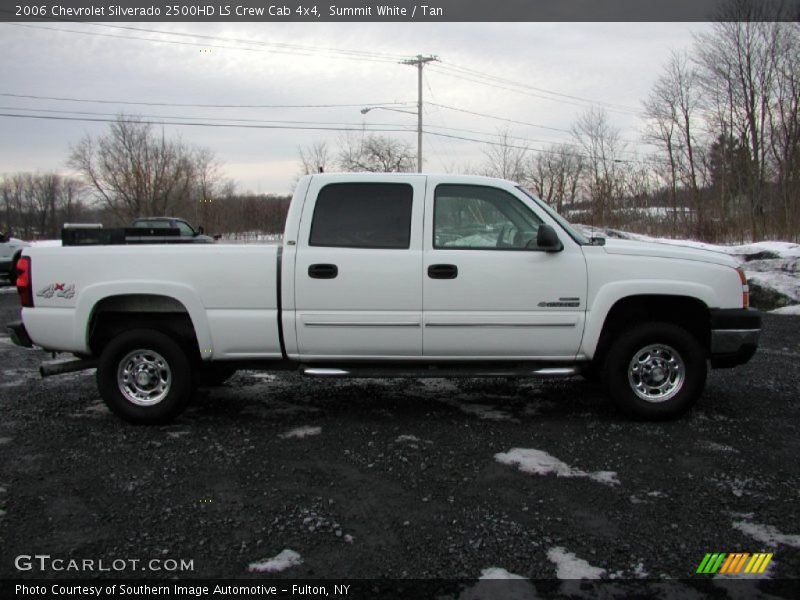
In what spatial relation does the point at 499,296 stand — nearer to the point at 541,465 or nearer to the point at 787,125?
the point at 541,465

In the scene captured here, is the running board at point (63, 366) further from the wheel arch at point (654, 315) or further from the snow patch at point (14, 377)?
the wheel arch at point (654, 315)

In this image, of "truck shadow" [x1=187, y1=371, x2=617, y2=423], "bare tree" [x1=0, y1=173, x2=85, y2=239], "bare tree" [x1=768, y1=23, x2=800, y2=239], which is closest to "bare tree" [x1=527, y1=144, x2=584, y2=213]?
"bare tree" [x1=768, y1=23, x2=800, y2=239]

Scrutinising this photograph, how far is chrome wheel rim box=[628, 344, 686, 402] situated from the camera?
15.9ft

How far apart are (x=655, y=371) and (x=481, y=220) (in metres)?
1.85

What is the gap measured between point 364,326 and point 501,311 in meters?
1.07

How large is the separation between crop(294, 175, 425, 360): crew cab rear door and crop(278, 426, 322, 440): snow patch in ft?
A: 1.88

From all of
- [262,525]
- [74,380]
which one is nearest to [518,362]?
[262,525]

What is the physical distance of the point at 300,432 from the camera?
15.6 ft

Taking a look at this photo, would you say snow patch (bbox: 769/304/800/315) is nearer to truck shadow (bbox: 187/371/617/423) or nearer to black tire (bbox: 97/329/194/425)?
truck shadow (bbox: 187/371/617/423)

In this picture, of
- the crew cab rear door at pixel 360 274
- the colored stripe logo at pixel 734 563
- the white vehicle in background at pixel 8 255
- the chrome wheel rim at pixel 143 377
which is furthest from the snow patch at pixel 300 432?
the white vehicle in background at pixel 8 255

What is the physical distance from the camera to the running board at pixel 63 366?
15.8 feet

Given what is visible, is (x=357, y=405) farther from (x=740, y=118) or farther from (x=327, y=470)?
(x=740, y=118)

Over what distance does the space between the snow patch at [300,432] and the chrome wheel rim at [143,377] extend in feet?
3.44

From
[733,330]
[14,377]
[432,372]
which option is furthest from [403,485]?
[14,377]
